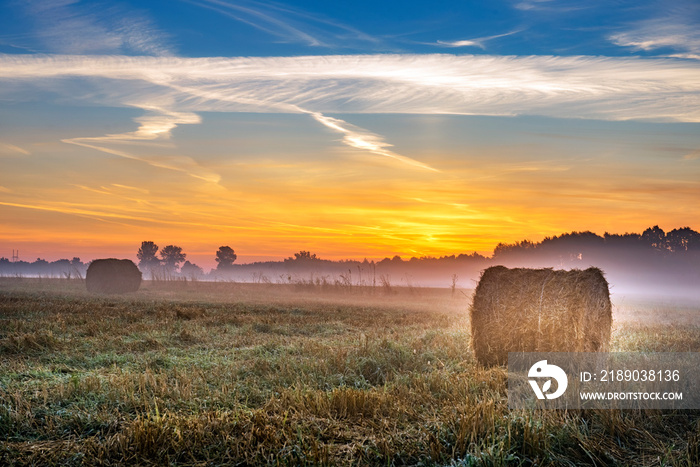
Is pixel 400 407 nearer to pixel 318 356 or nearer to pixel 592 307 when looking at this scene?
pixel 318 356

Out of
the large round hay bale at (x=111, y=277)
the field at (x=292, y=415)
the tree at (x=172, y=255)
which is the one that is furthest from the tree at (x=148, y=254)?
the field at (x=292, y=415)

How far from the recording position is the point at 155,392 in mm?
6742

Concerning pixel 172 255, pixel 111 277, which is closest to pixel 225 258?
pixel 172 255

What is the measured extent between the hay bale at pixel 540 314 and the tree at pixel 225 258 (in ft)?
350

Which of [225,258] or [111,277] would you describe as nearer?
[111,277]

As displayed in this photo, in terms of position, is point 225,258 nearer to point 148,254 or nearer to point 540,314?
point 148,254

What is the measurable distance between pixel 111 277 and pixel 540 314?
1142 inches

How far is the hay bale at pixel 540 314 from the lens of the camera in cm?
997

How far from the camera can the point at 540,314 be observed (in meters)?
10.0

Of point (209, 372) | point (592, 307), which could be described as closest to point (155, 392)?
point (209, 372)

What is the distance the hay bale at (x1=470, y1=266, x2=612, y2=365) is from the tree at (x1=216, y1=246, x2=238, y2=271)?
350 feet

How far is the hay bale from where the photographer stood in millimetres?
9969

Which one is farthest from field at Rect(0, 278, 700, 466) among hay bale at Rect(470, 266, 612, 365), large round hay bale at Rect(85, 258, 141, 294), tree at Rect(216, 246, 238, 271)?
tree at Rect(216, 246, 238, 271)

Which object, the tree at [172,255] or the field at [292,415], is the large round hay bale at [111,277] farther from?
the tree at [172,255]
